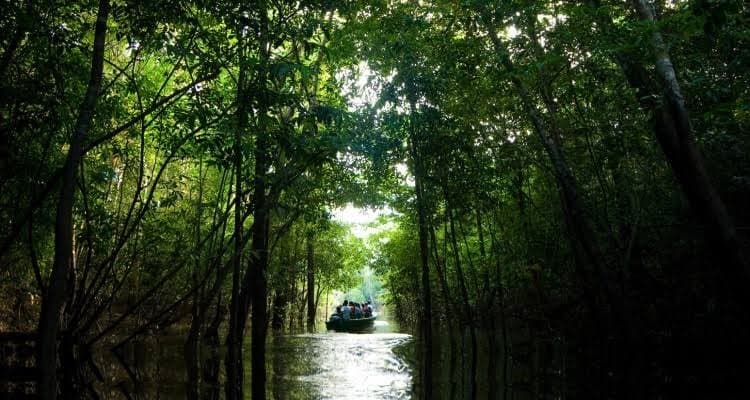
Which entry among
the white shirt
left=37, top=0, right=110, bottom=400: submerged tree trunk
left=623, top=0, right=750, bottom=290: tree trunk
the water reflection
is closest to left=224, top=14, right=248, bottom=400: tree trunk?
the water reflection

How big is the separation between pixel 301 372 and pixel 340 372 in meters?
0.99

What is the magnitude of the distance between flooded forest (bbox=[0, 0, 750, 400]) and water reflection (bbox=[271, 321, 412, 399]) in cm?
13

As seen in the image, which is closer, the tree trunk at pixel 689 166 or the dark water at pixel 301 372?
the tree trunk at pixel 689 166

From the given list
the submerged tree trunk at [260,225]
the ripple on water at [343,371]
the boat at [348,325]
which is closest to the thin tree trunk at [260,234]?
the submerged tree trunk at [260,225]

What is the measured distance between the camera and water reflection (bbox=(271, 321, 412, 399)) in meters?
9.68

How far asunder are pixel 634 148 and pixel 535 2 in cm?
477

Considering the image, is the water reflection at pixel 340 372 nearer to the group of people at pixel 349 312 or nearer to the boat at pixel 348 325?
the boat at pixel 348 325

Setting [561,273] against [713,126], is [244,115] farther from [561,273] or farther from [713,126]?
A: [561,273]

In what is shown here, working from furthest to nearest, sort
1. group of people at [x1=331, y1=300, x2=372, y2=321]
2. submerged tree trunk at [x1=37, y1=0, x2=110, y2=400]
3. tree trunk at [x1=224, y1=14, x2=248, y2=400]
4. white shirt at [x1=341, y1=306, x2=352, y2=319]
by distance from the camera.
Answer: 1. group of people at [x1=331, y1=300, x2=372, y2=321]
2. white shirt at [x1=341, y1=306, x2=352, y2=319]
3. tree trunk at [x1=224, y1=14, x2=248, y2=400]
4. submerged tree trunk at [x1=37, y1=0, x2=110, y2=400]

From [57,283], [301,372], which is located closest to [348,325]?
[301,372]

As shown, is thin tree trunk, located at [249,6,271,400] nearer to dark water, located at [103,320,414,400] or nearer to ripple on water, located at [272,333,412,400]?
dark water, located at [103,320,414,400]

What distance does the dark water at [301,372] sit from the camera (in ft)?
32.3

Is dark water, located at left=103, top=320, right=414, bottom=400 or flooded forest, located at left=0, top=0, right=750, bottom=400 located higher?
flooded forest, located at left=0, top=0, right=750, bottom=400

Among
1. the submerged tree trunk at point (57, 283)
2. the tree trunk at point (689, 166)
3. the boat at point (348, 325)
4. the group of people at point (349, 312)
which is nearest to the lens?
the submerged tree trunk at point (57, 283)
